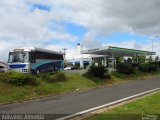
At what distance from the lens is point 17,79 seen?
23.5m

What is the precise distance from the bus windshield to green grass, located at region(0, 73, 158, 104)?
5.21 metres

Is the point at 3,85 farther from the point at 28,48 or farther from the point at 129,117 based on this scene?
the point at 129,117

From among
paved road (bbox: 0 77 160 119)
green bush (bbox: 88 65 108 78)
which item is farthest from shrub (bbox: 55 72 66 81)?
paved road (bbox: 0 77 160 119)

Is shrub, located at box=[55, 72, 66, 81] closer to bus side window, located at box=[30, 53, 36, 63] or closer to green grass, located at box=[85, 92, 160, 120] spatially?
bus side window, located at box=[30, 53, 36, 63]

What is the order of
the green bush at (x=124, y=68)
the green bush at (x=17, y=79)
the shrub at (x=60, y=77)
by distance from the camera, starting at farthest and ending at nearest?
the green bush at (x=124, y=68) → the shrub at (x=60, y=77) → the green bush at (x=17, y=79)

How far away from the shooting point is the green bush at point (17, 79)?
23406 millimetres

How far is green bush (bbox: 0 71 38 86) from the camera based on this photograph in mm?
23406

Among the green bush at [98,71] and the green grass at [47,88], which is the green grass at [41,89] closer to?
the green grass at [47,88]

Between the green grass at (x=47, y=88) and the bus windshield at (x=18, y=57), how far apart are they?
5.21 m

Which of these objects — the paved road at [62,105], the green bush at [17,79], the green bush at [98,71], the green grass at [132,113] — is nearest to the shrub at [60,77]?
the green bush at [17,79]

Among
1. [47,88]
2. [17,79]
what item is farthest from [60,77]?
[17,79]

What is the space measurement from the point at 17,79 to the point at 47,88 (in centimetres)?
246

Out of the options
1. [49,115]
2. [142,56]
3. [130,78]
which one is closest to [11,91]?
[49,115]

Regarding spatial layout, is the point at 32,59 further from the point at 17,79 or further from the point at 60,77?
the point at 17,79
